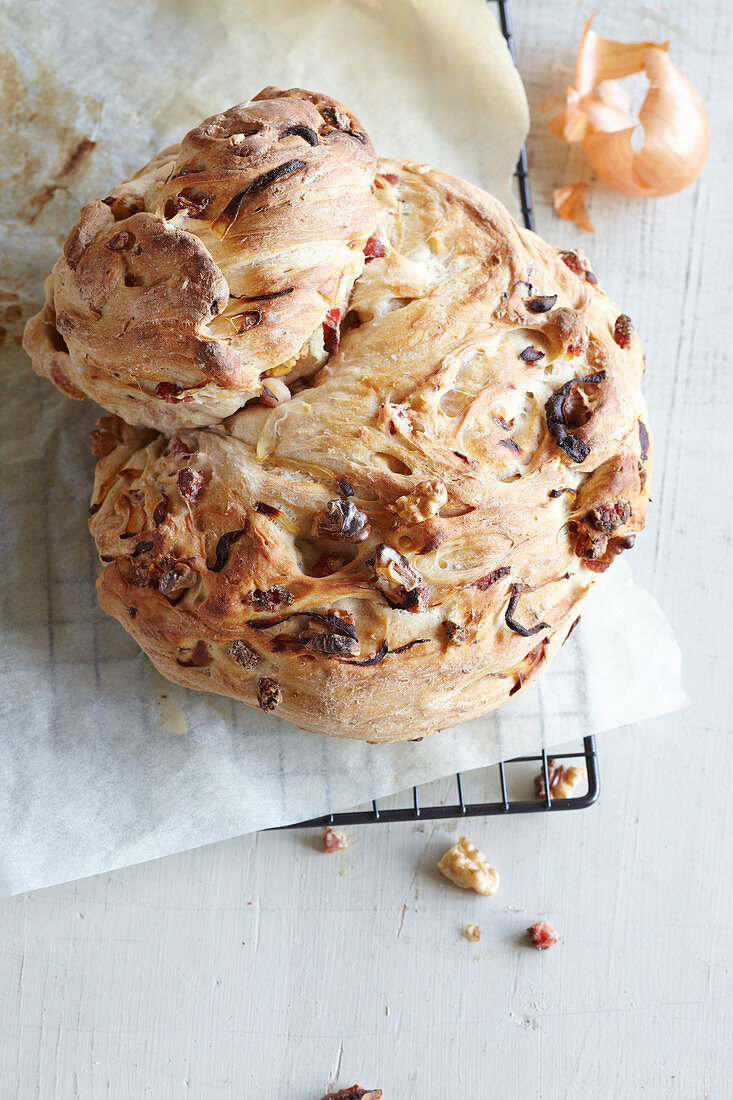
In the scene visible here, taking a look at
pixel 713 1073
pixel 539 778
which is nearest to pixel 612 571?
pixel 539 778

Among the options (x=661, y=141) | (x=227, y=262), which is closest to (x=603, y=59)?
(x=661, y=141)

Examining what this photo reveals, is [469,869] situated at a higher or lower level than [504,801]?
lower

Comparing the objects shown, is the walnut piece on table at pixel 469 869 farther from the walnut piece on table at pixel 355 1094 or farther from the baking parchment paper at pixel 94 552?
the walnut piece on table at pixel 355 1094

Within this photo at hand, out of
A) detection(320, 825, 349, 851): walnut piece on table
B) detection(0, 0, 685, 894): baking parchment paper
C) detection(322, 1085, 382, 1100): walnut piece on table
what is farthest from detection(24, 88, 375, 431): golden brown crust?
detection(322, 1085, 382, 1100): walnut piece on table

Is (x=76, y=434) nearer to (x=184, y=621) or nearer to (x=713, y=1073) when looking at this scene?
(x=184, y=621)

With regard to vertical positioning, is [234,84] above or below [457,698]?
above

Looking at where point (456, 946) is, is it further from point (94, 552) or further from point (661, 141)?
point (661, 141)
